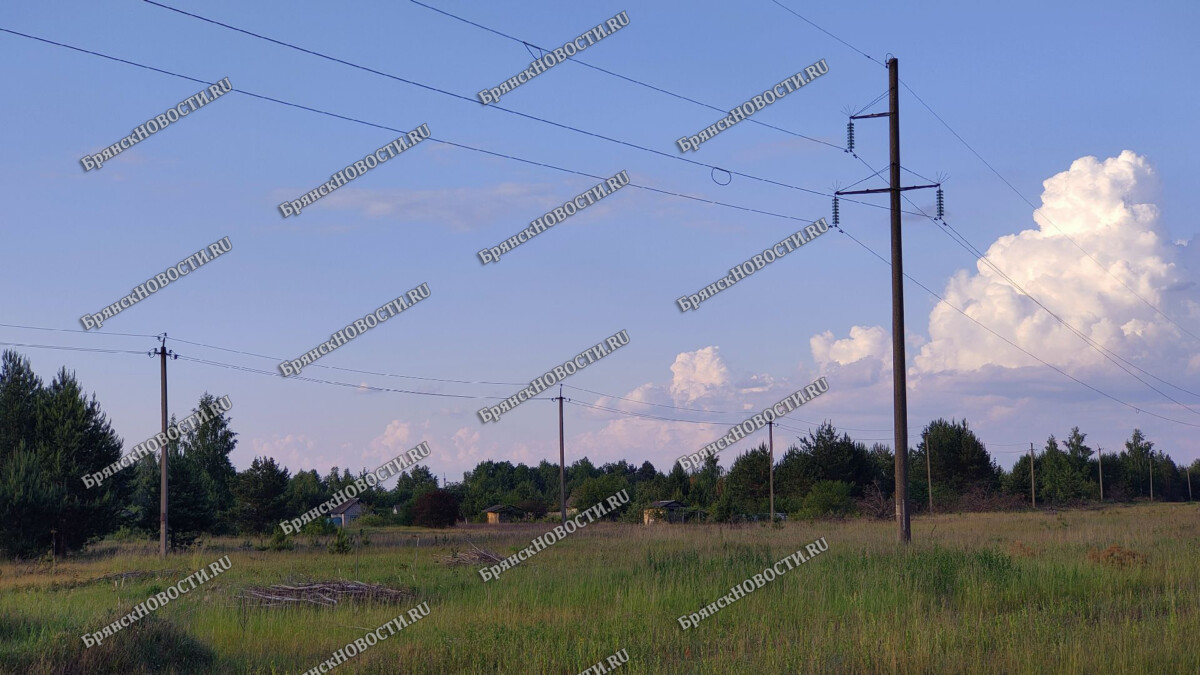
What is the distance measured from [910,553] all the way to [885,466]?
74.4 m

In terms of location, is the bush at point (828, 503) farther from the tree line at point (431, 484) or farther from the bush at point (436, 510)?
the bush at point (436, 510)

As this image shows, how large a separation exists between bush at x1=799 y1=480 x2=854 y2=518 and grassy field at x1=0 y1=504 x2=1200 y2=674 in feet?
104

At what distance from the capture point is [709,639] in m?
11.1

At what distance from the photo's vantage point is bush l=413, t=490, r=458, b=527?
58906mm

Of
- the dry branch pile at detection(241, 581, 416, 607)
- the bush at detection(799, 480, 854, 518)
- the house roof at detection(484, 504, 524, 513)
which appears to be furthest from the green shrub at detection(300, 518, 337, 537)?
the house roof at detection(484, 504, 524, 513)

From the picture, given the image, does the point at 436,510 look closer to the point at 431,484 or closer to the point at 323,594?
the point at 431,484

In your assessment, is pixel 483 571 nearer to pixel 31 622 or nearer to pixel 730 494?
pixel 31 622

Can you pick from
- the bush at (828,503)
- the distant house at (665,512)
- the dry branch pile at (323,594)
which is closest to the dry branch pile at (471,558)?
the dry branch pile at (323,594)

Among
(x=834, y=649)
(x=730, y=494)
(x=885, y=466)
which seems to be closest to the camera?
(x=834, y=649)

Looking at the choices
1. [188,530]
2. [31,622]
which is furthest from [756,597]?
[188,530]

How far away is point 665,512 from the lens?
64188 mm

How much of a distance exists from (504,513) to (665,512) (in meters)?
16.3

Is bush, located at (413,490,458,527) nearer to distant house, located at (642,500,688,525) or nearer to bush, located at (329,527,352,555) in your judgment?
distant house, located at (642,500,688,525)

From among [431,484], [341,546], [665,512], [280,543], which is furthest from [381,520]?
[341,546]
